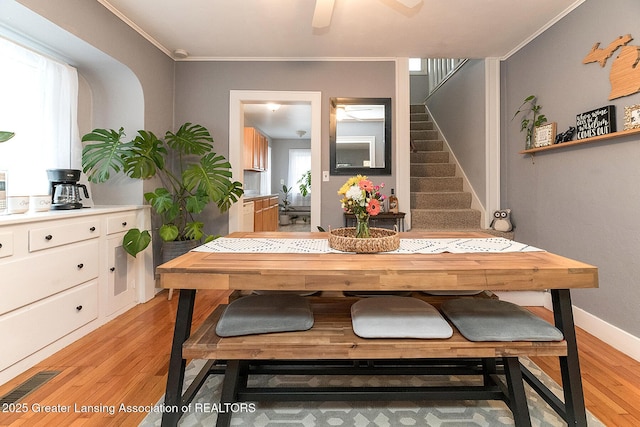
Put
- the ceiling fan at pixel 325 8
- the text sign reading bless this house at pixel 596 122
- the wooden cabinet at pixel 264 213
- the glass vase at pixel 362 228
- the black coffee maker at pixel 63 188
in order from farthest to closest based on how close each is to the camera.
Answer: the wooden cabinet at pixel 264 213 < the black coffee maker at pixel 63 188 < the text sign reading bless this house at pixel 596 122 < the ceiling fan at pixel 325 8 < the glass vase at pixel 362 228

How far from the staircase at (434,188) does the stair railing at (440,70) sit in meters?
0.52

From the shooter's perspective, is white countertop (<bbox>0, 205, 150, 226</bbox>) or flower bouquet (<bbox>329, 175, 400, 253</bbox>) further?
white countertop (<bbox>0, 205, 150, 226</bbox>)

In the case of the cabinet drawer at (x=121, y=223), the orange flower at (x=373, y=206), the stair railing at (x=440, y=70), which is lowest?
the cabinet drawer at (x=121, y=223)

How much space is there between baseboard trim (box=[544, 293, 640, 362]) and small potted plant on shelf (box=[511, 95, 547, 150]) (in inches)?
59.0

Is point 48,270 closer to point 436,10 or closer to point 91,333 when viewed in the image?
point 91,333

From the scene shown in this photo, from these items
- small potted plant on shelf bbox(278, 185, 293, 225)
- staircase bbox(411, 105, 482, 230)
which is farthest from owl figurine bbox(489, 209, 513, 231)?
small potted plant on shelf bbox(278, 185, 293, 225)

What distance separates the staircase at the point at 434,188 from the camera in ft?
11.5

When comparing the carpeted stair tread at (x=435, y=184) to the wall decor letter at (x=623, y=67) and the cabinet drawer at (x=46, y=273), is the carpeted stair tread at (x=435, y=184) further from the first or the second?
the cabinet drawer at (x=46, y=273)

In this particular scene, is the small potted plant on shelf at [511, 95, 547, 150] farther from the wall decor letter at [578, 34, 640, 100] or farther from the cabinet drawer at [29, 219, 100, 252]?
the cabinet drawer at [29, 219, 100, 252]

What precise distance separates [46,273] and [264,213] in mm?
4103

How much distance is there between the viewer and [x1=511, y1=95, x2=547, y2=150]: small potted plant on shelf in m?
2.78

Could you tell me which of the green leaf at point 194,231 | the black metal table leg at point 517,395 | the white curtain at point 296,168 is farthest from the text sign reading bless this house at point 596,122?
the white curtain at point 296,168

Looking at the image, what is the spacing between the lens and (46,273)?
190cm

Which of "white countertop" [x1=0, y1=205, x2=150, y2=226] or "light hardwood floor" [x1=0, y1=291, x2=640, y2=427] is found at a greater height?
"white countertop" [x1=0, y1=205, x2=150, y2=226]
